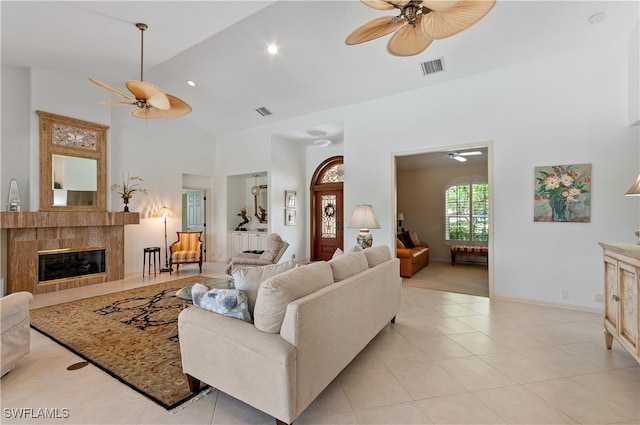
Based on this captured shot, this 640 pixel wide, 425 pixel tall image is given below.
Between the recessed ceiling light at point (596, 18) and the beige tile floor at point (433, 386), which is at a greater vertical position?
the recessed ceiling light at point (596, 18)

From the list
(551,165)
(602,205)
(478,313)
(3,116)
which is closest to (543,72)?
(551,165)

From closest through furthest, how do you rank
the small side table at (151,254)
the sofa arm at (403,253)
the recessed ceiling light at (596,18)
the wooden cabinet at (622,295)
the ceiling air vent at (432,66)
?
the wooden cabinet at (622,295), the recessed ceiling light at (596,18), the ceiling air vent at (432,66), the sofa arm at (403,253), the small side table at (151,254)

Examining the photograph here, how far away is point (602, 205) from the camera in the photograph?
3.73 metres

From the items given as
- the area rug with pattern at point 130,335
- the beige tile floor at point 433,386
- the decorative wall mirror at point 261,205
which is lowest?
the beige tile floor at point 433,386

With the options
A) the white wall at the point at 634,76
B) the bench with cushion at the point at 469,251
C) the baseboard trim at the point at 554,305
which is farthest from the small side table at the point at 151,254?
the white wall at the point at 634,76

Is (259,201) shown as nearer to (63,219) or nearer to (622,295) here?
(63,219)

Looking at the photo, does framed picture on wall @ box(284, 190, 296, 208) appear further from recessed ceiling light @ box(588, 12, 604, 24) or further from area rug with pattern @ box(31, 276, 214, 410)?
recessed ceiling light @ box(588, 12, 604, 24)

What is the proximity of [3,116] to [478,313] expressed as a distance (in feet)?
25.7

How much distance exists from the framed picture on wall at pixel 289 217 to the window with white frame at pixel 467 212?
4313mm

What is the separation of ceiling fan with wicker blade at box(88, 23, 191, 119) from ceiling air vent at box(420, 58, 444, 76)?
352 centimetres

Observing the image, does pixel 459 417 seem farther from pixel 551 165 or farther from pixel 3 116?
pixel 3 116

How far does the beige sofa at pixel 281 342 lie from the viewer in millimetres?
1599

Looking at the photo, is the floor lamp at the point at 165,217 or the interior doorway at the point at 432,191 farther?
the interior doorway at the point at 432,191

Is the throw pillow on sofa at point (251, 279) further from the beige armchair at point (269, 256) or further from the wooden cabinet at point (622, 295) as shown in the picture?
the beige armchair at point (269, 256)
